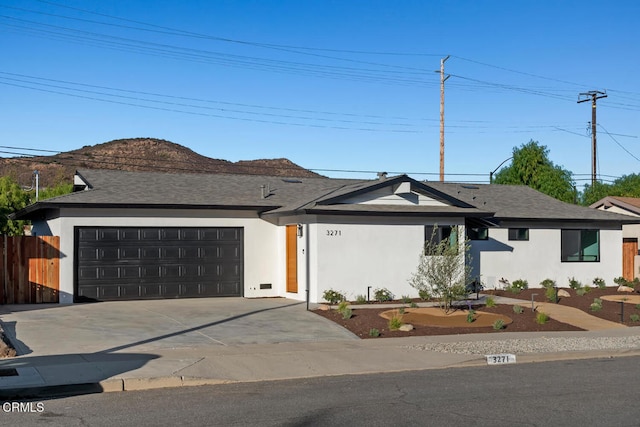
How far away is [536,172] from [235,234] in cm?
3763

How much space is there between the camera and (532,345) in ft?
57.5

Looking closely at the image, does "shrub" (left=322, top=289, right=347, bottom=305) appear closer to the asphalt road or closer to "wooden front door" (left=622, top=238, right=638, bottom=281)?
the asphalt road

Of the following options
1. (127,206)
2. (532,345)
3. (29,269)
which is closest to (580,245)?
(532,345)

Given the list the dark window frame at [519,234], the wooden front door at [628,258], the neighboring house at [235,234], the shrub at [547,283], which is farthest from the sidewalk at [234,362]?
the wooden front door at [628,258]

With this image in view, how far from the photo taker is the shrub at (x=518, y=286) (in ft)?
95.6

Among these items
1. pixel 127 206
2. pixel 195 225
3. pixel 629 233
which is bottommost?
pixel 629 233

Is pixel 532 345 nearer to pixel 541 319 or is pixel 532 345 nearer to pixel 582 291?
pixel 541 319

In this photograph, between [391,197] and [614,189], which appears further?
[614,189]

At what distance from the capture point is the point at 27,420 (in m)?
9.43

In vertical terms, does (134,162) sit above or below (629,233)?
above

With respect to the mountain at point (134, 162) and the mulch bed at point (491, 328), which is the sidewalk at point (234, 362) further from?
the mountain at point (134, 162)

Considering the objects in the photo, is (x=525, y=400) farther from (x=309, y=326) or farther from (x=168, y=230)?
(x=168, y=230)

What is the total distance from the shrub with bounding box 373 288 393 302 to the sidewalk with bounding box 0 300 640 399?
6932 mm

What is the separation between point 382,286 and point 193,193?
24.6ft
